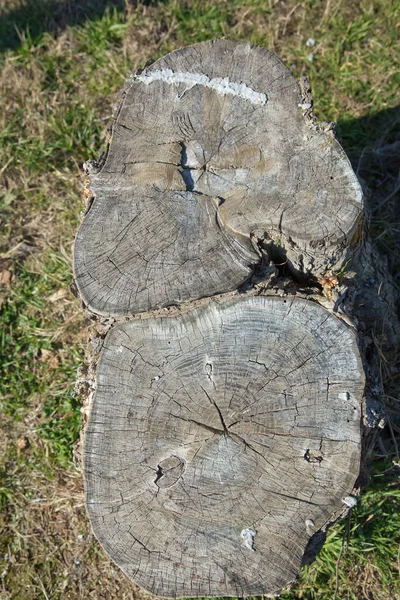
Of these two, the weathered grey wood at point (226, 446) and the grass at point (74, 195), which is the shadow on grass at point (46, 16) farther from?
the weathered grey wood at point (226, 446)

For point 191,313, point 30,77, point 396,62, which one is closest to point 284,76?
point 191,313

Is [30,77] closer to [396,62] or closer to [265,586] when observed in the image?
[396,62]

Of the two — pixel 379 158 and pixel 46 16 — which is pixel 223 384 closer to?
pixel 379 158

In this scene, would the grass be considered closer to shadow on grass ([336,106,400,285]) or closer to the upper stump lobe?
shadow on grass ([336,106,400,285])

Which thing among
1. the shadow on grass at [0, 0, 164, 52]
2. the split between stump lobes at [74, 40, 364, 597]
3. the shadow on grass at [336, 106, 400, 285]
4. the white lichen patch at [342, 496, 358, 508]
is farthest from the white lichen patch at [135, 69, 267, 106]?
the shadow on grass at [0, 0, 164, 52]

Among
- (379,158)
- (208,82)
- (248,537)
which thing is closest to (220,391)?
(248,537)

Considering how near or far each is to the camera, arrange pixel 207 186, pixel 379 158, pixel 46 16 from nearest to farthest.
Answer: pixel 207 186 → pixel 379 158 → pixel 46 16

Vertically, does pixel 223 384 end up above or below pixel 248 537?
above

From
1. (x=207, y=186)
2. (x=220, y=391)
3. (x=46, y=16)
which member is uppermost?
(x=46, y=16)
